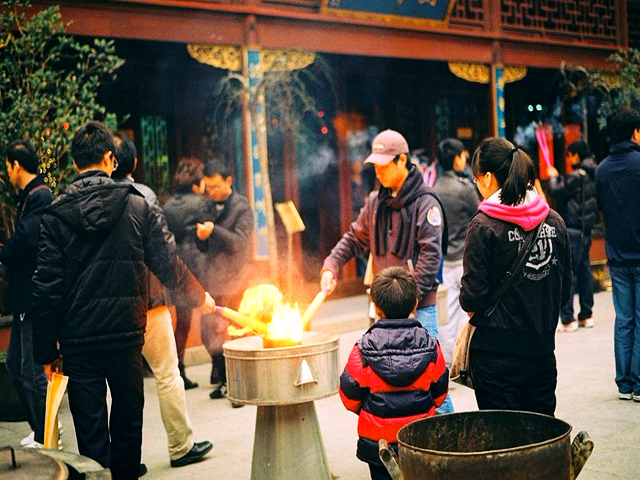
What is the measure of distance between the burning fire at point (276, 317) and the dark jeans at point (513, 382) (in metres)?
1.14

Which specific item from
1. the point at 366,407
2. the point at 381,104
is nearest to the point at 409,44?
the point at 381,104

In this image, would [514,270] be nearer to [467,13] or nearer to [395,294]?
[395,294]

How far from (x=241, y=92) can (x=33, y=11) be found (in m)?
2.55

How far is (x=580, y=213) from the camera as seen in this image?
34.4 ft

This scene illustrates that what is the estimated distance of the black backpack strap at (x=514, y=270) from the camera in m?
4.13

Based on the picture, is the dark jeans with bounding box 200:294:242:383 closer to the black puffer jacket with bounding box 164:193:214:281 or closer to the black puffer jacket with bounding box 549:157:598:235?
the black puffer jacket with bounding box 164:193:214:281

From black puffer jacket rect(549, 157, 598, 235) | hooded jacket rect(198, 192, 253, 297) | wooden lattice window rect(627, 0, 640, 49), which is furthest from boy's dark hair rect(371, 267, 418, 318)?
wooden lattice window rect(627, 0, 640, 49)

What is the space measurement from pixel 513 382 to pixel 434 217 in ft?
5.50

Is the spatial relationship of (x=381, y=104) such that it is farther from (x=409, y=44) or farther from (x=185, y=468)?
(x=185, y=468)

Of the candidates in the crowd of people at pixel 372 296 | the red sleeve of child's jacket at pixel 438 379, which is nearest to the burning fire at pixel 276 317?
the crowd of people at pixel 372 296

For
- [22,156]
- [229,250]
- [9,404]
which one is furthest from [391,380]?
[9,404]

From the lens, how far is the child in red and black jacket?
407 centimetres

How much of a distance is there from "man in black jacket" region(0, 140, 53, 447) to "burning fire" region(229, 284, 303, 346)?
63.2 inches

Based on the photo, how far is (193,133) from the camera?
11242 mm
